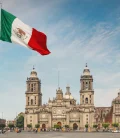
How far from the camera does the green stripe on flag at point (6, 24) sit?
1194cm

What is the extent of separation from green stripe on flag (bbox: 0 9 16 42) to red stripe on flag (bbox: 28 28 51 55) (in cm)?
88

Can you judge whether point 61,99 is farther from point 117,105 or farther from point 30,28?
point 30,28

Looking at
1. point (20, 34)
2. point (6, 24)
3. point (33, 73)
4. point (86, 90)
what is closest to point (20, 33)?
point (20, 34)

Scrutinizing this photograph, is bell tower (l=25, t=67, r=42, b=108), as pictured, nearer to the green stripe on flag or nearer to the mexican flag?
the mexican flag

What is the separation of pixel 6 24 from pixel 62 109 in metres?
116

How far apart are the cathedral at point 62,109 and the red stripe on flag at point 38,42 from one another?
111297 millimetres

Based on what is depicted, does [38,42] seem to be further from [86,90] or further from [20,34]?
[86,90]

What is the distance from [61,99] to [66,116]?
6601 millimetres

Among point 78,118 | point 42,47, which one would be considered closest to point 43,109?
point 78,118

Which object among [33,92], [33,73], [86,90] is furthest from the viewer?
[33,73]

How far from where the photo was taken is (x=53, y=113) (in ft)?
417

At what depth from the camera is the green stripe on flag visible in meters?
11.9

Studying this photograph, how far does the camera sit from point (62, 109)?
12725 centimetres

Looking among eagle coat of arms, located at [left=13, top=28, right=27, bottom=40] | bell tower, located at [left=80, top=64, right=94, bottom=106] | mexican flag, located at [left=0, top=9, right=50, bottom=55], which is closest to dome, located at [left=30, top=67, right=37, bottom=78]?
bell tower, located at [left=80, top=64, right=94, bottom=106]
